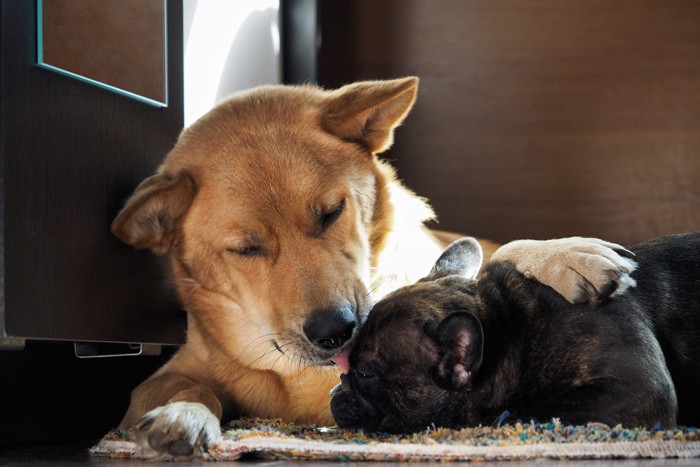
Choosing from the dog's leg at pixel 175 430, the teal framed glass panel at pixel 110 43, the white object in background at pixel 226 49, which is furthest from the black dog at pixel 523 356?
the white object in background at pixel 226 49

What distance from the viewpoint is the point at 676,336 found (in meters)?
2.37

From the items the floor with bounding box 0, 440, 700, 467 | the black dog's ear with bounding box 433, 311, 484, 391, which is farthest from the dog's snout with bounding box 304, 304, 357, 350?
the floor with bounding box 0, 440, 700, 467

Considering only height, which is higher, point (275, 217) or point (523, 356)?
point (275, 217)

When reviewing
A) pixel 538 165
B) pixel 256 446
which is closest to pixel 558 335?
pixel 256 446

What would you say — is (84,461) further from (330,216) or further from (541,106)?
(541,106)

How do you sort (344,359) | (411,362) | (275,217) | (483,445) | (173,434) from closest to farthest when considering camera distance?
(483,445), (173,434), (411,362), (344,359), (275,217)

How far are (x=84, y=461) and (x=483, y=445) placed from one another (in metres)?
1.03

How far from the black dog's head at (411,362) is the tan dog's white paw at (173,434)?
399 millimetres

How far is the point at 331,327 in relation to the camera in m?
2.45

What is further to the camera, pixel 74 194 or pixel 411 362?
pixel 74 194

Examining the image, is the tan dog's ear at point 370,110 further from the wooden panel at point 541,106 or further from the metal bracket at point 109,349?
the wooden panel at point 541,106

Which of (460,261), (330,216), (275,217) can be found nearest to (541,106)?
(460,261)

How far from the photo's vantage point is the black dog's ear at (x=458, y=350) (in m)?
2.18

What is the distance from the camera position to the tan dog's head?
258 cm
